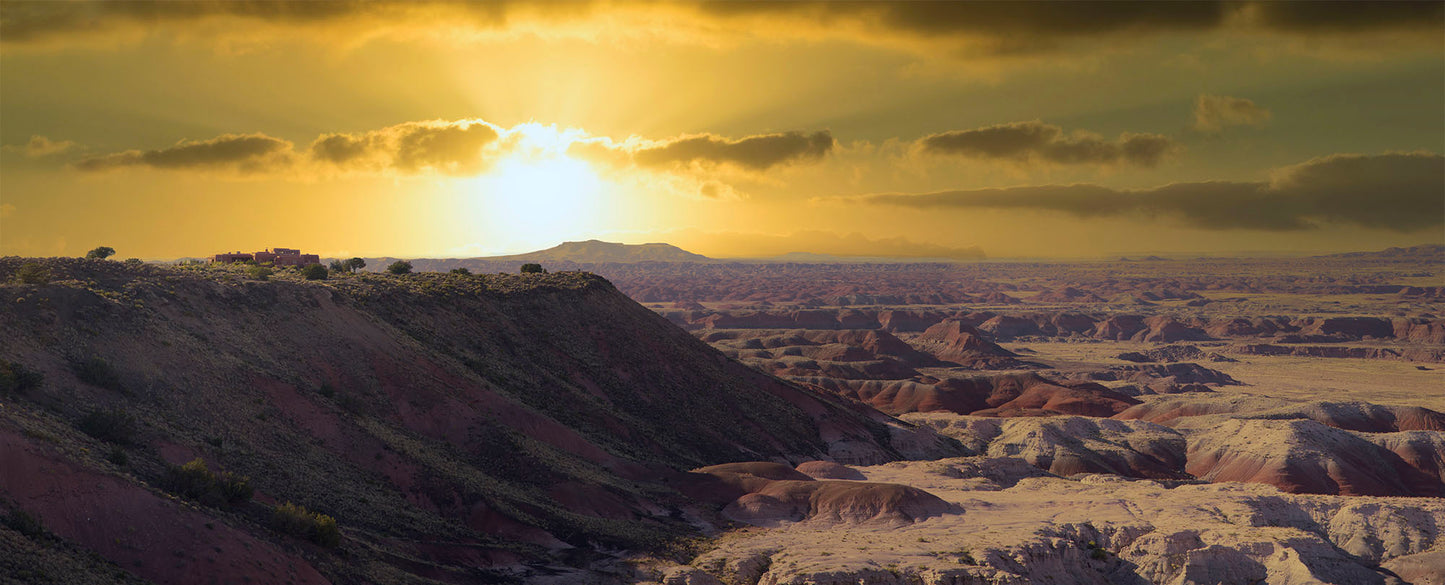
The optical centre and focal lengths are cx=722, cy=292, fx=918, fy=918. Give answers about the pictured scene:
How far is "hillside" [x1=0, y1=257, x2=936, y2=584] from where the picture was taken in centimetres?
3114

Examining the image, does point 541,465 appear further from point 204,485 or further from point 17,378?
point 17,378

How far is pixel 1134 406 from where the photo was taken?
128500 mm

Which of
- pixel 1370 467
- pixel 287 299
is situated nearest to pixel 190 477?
pixel 287 299

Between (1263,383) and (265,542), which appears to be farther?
(1263,383)

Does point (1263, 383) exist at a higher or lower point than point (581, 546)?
lower

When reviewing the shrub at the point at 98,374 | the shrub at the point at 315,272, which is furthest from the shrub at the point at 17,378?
the shrub at the point at 315,272

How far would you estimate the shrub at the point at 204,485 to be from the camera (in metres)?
35.2

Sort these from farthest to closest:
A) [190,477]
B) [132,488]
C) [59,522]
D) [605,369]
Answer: [605,369] < [190,477] < [132,488] < [59,522]

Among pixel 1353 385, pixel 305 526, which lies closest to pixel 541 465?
pixel 305 526

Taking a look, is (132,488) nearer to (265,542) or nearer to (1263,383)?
(265,542)

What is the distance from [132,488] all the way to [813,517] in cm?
3691

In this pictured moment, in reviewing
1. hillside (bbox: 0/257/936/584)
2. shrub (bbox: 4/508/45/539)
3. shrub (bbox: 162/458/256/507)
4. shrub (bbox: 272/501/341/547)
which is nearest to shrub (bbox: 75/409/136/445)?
hillside (bbox: 0/257/936/584)

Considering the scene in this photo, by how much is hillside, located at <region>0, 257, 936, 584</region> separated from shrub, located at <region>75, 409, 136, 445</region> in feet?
0.27

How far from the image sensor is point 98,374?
41.9m
